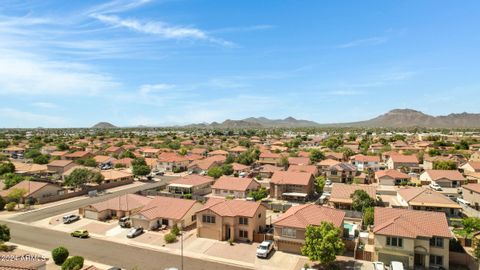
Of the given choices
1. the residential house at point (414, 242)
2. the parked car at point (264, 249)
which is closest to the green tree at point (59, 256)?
the parked car at point (264, 249)

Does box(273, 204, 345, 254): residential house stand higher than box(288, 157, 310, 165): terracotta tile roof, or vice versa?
box(288, 157, 310, 165): terracotta tile roof

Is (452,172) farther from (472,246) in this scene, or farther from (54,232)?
(54,232)

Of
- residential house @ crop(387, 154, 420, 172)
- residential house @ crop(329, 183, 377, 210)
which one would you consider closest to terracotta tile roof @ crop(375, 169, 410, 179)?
residential house @ crop(387, 154, 420, 172)

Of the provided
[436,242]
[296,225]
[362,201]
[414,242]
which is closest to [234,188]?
[362,201]

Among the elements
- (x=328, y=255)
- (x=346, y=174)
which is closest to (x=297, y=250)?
(x=328, y=255)

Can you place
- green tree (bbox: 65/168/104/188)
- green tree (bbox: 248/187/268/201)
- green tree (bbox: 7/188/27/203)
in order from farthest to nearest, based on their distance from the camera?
green tree (bbox: 65/168/104/188) → green tree (bbox: 248/187/268/201) → green tree (bbox: 7/188/27/203)

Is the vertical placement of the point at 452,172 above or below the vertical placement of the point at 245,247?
above

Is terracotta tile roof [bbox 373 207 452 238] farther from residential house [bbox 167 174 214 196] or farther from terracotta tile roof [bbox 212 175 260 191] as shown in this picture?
residential house [bbox 167 174 214 196]
